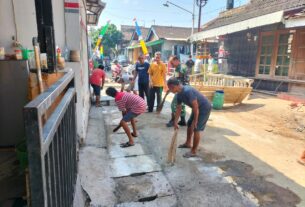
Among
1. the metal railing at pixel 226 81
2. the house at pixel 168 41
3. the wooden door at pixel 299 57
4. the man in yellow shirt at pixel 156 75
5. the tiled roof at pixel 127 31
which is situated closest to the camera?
the man in yellow shirt at pixel 156 75

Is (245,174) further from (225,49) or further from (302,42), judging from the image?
(225,49)

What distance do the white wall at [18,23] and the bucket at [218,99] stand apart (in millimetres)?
6057

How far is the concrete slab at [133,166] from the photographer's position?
3812mm

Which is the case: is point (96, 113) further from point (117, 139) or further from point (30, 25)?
point (30, 25)

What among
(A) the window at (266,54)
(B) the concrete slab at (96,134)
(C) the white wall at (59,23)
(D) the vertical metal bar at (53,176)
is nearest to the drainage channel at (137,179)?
(B) the concrete slab at (96,134)

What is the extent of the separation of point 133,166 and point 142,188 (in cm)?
66

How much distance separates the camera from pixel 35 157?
3.23ft

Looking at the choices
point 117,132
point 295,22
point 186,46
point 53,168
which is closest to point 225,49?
point 295,22

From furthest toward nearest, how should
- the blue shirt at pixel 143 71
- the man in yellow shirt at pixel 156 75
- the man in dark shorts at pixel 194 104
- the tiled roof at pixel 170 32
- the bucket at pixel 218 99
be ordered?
the tiled roof at pixel 170 32, the bucket at pixel 218 99, the blue shirt at pixel 143 71, the man in yellow shirt at pixel 156 75, the man in dark shorts at pixel 194 104

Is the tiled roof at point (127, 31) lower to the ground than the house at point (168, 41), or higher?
higher

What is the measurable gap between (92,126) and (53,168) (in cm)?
472

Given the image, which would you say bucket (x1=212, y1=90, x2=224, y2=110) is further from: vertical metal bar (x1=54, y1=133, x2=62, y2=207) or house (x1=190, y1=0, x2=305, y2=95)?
vertical metal bar (x1=54, y1=133, x2=62, y2=207)

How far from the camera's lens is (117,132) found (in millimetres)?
A: 5691

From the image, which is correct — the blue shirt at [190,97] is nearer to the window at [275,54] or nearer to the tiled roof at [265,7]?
the tiled roof at [265,7]
